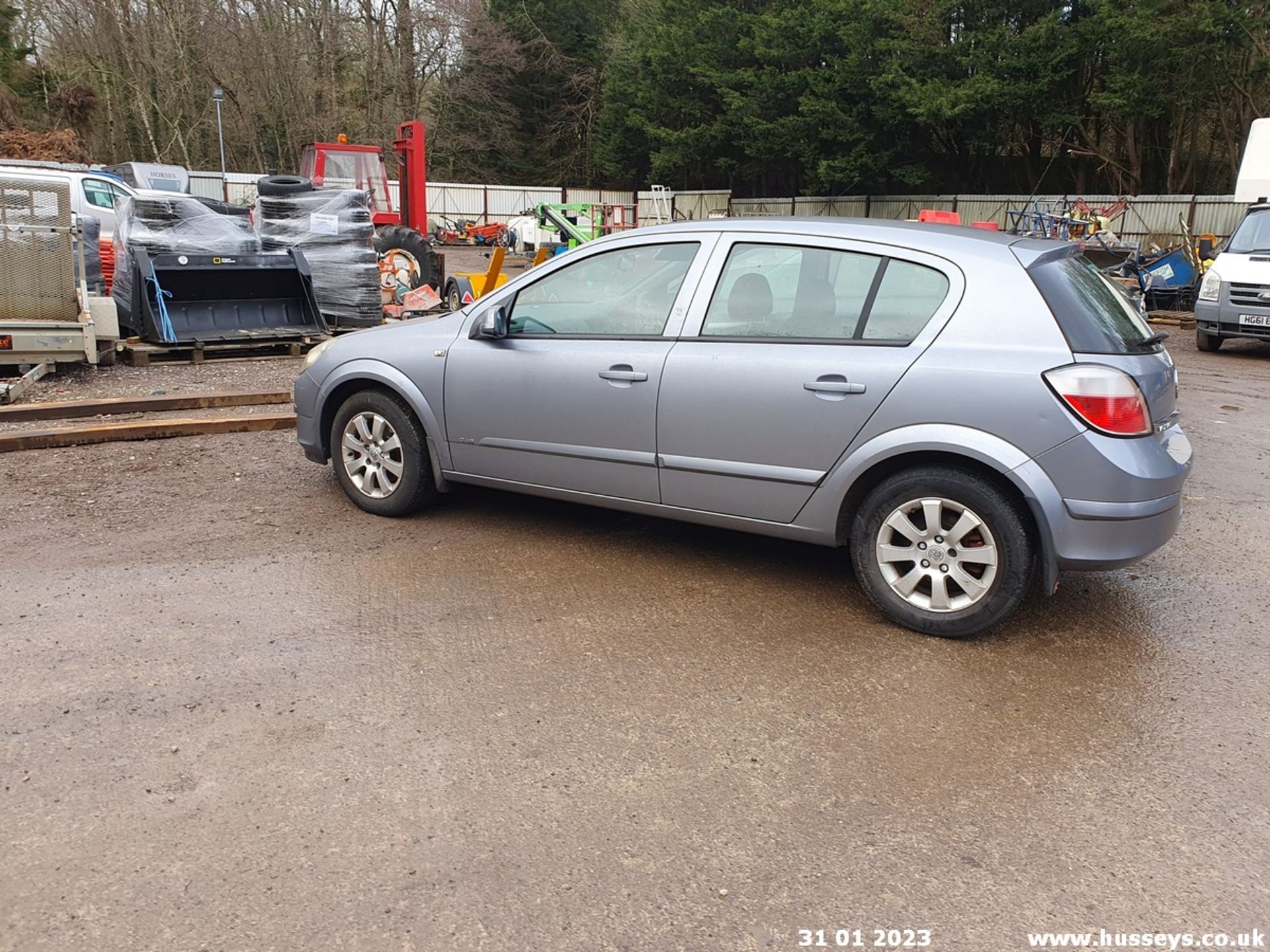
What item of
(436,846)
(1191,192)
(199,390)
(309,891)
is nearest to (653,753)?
(436,846)

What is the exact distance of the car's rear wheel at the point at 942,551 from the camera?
398 centimetres

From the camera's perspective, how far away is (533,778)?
3111mm

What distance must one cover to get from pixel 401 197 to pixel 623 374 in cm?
1339

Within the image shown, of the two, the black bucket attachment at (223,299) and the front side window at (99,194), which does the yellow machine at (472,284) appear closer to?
the black bucket attachment at (223,299)

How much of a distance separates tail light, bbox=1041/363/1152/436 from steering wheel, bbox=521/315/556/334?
238 cm

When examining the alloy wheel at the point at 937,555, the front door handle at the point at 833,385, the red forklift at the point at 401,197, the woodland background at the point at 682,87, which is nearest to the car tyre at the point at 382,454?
the front door handle at the point at 833,385

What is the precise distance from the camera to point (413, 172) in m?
16.2

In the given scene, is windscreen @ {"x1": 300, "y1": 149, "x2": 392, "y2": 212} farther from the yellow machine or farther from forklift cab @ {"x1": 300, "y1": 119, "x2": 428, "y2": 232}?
the yellow machine

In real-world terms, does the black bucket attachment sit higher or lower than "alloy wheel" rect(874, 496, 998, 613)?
higher

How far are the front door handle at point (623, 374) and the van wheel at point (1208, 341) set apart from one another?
39.0ft

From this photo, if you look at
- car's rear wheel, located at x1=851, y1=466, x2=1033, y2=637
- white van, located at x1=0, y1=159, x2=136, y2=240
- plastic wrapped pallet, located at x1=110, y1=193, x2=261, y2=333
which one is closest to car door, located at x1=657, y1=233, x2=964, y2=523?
car's rear wheel, located at x1=851, y1=466, x2=1033, y2=637

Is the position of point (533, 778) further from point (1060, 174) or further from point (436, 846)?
point (1060, 174)

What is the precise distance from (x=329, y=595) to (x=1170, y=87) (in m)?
31.7

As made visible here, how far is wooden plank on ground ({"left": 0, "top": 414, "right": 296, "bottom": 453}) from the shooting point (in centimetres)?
699
